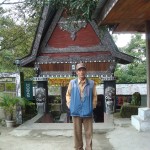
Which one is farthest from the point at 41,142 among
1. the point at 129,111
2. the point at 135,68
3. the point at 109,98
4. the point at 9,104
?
the point at 135,68

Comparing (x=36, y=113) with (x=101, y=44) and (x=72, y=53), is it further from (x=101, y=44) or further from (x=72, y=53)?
(x=101, y=44)

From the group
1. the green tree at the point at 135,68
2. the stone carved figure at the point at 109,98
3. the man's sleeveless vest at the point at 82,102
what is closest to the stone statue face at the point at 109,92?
the stone carved figure at the point at 109,98

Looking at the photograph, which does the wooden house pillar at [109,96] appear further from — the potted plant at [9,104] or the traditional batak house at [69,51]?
the potted plant at [9,104]

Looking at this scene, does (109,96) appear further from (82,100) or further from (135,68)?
(135,68)

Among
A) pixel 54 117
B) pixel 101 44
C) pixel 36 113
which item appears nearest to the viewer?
pixel 101 44

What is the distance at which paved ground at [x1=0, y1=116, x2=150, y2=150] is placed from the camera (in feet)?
25.1

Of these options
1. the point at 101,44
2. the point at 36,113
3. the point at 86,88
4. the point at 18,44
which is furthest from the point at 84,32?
the point at 86,88

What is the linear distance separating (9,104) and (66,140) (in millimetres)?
3422

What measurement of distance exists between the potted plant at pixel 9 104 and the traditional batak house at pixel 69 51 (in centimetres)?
311

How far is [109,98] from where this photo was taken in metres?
14.2

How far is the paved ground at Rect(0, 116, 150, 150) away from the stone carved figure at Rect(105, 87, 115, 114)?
332 centimetres

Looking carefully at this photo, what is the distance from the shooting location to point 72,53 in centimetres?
1438

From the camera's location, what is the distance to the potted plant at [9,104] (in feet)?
37.3

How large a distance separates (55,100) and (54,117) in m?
2.10
